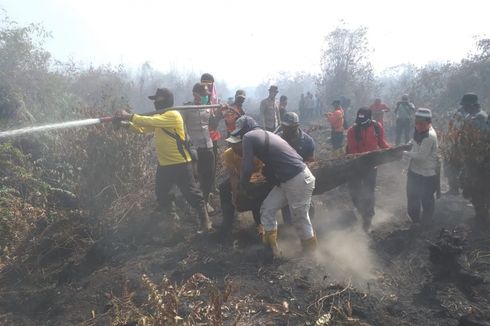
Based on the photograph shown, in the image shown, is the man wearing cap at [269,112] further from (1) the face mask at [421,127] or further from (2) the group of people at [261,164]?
(1) the face mask at [421,127]

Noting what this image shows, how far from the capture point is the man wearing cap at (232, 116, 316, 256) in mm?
4273

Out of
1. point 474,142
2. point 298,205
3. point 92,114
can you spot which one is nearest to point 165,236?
point 298,205

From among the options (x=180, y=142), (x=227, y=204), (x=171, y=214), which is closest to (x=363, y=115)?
(x=227, y=204)

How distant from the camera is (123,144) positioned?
6441 mm

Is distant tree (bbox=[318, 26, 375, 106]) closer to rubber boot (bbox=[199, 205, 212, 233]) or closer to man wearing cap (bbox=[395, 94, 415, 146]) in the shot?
man wearing cap (bbox=[395, 94, 415, 146])

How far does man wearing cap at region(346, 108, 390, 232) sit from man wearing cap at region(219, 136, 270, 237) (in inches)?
68.5

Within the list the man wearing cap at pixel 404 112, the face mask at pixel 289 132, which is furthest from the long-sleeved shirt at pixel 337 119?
the face mask at pixel 289 132

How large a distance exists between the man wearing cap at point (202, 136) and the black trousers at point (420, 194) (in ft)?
10.1

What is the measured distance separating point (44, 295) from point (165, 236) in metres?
1.73

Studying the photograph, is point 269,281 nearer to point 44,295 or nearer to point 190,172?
point 190,172

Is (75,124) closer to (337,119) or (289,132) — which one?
(289,132)

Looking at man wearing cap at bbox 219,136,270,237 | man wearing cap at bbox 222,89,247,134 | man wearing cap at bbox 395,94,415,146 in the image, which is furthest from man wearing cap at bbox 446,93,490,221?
man wearing cap at bbox 395,94,415,146

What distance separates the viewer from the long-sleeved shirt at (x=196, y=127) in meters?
6.02

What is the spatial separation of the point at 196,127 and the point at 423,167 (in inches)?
135
